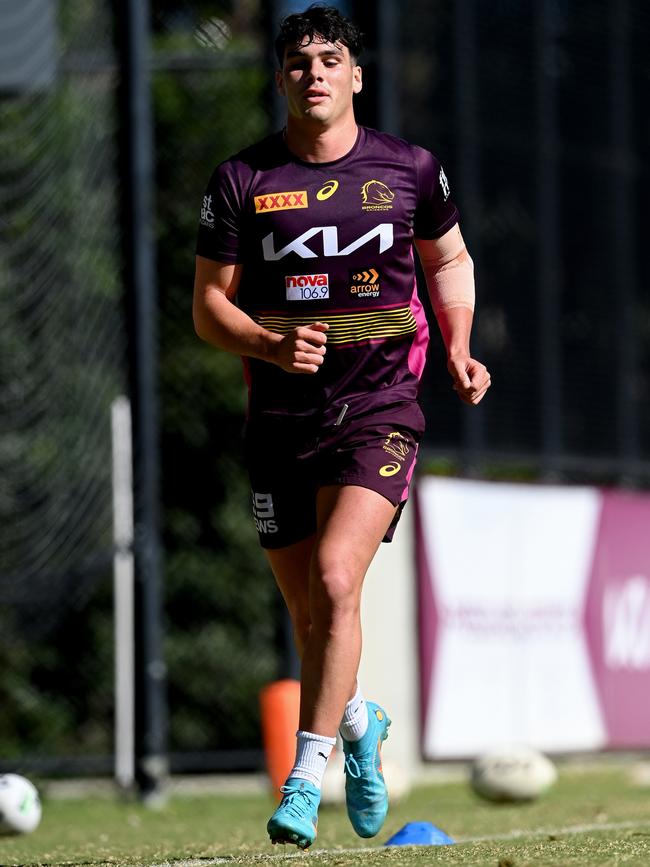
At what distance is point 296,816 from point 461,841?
117 centimetres

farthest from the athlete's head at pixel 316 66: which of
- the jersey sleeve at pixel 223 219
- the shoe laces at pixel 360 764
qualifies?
the shoe laces at pixel 360 764

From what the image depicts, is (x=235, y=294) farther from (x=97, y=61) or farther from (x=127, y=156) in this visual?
(x=97, y=61)

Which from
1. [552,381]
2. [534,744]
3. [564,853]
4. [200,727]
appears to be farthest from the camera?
[200,727]

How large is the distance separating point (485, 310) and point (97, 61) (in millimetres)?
3310

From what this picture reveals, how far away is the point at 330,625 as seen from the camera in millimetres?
4949

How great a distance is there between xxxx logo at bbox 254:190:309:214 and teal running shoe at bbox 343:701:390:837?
5.04ft

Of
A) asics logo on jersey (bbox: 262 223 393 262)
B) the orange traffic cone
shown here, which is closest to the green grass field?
the orange traffic cone

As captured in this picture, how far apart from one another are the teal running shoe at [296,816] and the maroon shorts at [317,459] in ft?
2.75

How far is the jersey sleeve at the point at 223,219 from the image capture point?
16.9ft

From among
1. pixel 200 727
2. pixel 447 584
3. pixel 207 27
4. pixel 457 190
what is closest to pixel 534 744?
pixel 447 584

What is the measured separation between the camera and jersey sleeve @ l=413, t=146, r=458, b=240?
17.5ft

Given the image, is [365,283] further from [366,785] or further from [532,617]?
[532,617]

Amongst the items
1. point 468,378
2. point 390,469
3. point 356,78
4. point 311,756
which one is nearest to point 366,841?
point 311,756

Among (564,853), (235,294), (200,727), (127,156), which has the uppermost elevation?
(127,156)
